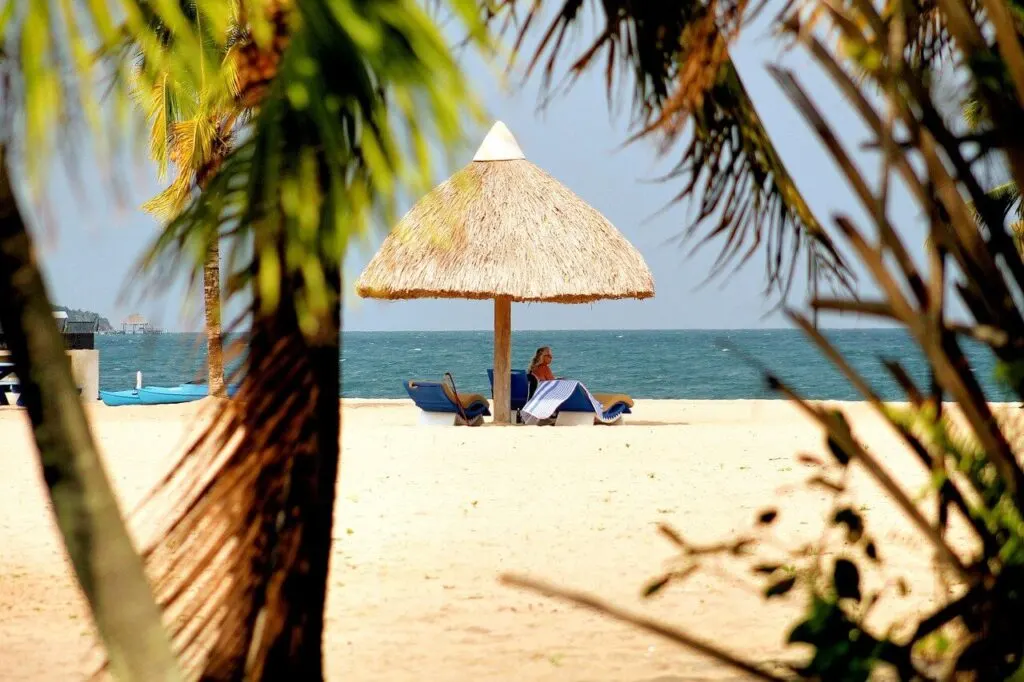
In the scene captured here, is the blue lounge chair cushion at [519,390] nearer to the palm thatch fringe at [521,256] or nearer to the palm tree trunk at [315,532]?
the palm thatch fringe at [521,256]

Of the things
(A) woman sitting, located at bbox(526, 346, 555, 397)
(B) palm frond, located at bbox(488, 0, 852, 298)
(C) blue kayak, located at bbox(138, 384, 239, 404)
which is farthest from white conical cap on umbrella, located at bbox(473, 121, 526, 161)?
(B) palm frond, located at bbox(488, 0, 852, 298)

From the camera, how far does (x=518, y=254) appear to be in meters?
14.7

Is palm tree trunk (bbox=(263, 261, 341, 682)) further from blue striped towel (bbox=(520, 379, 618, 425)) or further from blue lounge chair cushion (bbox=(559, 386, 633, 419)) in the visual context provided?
blue lounge chair cushion (bbox=(559, 386, 633, 419))

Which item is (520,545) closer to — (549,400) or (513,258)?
(549,400)

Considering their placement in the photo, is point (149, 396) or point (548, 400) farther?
point (149, 396)

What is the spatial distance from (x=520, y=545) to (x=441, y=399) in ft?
24.0

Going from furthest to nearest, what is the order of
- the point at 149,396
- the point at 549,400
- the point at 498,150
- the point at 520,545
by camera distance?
1. the point at 149,396
2. the point at 498,150
3. the point at 549,400
4. the point at 520,545

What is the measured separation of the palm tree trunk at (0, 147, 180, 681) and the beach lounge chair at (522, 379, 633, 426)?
11.3 m

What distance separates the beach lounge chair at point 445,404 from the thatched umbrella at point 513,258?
26cm

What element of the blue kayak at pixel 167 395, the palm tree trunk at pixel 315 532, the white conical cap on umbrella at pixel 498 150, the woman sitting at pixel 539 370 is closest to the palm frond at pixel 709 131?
the palm tree trunk at pixel 315 532

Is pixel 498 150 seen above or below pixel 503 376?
above

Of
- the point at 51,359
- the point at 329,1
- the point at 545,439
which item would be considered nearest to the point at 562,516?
the point at 545,439

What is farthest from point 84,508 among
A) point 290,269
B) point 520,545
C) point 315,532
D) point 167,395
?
point 167,395

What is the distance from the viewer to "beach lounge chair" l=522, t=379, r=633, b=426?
1362cm
